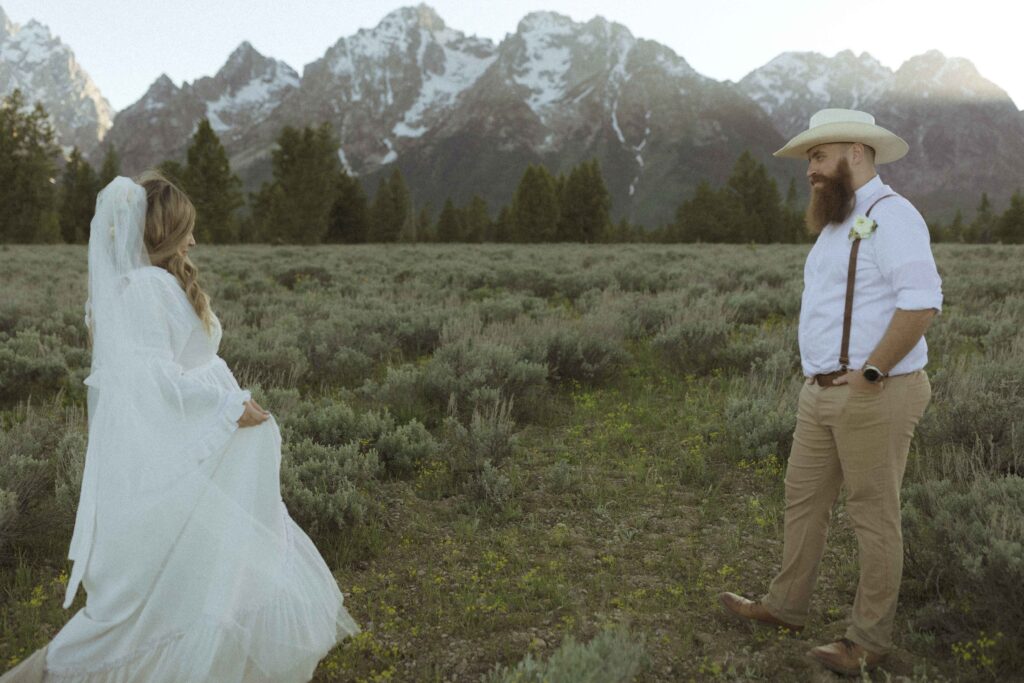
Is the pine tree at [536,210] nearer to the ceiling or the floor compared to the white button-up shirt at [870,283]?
nearer to the ceiling

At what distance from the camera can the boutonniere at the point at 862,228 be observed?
2.88 metres

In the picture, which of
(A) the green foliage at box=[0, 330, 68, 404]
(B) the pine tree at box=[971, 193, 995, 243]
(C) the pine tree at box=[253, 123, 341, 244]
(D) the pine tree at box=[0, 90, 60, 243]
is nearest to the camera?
(A) the green foliage at box=[0, 330, 68, 404]

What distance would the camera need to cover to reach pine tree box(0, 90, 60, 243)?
4638cm

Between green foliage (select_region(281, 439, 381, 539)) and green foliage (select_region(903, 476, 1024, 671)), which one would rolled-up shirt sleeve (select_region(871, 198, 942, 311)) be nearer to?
green foliage (select_region(903, 476, 1024, 671))

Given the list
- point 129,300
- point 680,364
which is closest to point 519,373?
point 680,364

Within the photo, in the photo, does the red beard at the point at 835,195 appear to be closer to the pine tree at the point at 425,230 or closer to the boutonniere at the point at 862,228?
the boutonniere at the point at 862,228

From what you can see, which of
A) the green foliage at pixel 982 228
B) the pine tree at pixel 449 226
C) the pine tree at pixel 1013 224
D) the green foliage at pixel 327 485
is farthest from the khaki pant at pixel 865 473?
the green foliage at pixel 982 228

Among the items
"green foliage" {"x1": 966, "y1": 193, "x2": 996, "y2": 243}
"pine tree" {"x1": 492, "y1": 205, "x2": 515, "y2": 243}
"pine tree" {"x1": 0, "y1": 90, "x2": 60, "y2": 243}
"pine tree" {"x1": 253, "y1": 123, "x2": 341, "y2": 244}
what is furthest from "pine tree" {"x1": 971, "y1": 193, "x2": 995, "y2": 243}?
"pine tree" {"x1": 0, "y1": 90, "x2": 60, "y2": 243}

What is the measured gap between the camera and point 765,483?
537 cm

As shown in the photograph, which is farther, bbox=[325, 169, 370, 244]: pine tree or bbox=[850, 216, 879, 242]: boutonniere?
bbox=[325, 169, 370, 244]: pine tree

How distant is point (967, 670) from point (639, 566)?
1.74 meters

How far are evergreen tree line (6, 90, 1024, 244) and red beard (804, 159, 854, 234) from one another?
145 ft

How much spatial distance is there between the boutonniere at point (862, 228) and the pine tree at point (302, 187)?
48130 mm

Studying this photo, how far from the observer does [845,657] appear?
3.18m
